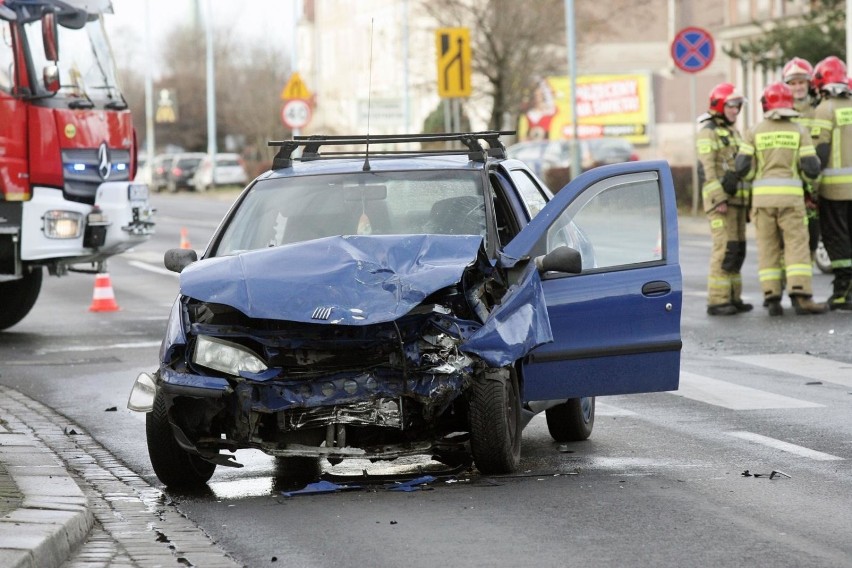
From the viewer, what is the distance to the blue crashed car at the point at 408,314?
7418 millimetres

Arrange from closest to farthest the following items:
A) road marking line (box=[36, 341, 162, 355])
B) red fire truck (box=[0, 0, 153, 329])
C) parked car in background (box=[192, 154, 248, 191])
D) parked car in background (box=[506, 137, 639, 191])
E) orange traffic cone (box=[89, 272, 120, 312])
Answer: road marking line (box=[36, 341, 162, 355]) < red fire truck (box=[0, 0, 153, 329]) < orange traffic cone (box=[89, 272, 120, 312]) < parked car in background (box=[506, 137, 639, 191]) < parked car in background (box=[192, 154, 248, 191])

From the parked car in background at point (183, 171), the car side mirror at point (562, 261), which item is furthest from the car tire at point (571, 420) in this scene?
the parked car in background at point (183, 171)

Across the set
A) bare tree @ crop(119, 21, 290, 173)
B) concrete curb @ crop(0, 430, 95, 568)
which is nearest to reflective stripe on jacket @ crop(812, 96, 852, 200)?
concrete curb @ crop(0, 430, 95, 568)

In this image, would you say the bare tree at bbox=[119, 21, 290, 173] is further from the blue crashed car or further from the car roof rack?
the blue crashed car

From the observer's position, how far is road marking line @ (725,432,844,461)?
8430 mm

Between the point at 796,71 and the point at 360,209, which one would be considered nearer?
the point at 360,209

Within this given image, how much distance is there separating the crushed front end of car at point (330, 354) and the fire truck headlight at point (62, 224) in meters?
7.89

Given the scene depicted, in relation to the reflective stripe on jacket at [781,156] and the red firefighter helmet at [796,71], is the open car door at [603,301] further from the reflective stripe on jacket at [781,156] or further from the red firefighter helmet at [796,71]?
the red firefighter helmet at [796,71]

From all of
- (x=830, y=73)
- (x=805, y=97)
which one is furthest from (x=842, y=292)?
(x=830, y=73)

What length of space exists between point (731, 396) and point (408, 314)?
406 centimetres

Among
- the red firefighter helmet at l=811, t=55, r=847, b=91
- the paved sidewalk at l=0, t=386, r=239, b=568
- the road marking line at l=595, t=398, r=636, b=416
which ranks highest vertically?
the red firefighter helmet at l=811, t=55, r=847, b=91

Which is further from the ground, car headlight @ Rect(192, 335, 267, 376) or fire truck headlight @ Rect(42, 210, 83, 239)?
fire truck headlight @ Rect(42, 210, 83, 239)

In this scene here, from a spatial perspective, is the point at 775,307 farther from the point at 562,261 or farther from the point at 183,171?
the point at 183,171

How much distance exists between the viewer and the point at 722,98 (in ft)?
52.6
